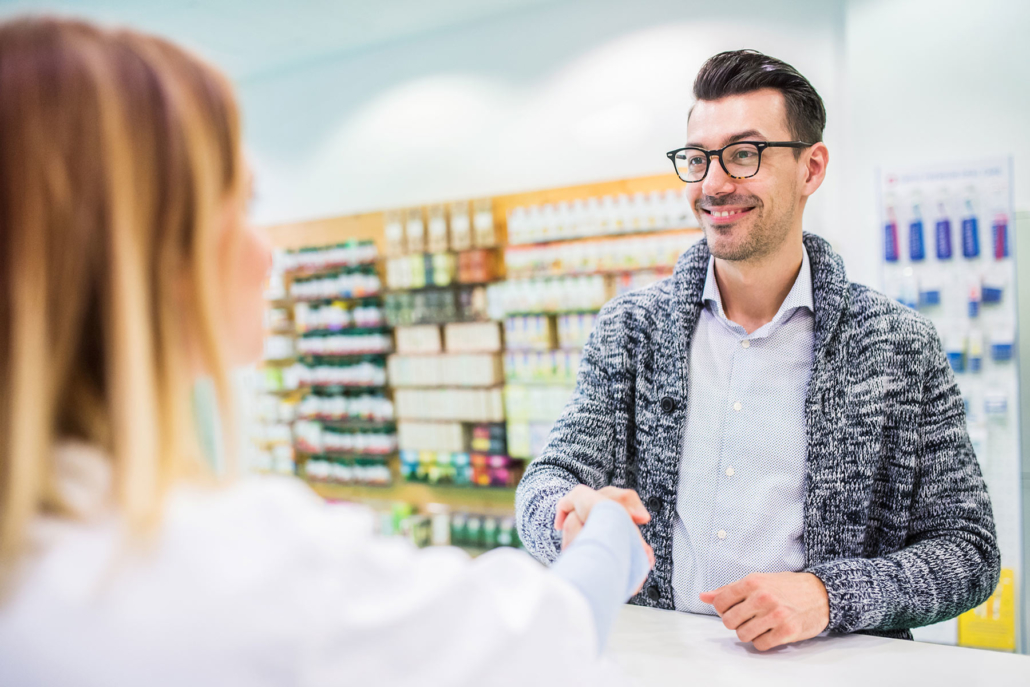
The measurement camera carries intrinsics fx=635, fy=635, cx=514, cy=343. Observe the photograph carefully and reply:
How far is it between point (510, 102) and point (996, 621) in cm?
467

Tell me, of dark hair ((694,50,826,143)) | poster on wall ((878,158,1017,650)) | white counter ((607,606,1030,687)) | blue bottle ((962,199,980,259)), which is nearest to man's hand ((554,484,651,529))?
white counter ((607,606,1030,687))

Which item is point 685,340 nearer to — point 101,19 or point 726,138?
point 726,138

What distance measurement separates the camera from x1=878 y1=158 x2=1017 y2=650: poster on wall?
10.9 ft

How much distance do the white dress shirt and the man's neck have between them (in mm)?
48

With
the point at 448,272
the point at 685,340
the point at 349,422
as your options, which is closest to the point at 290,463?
the point at 349,422

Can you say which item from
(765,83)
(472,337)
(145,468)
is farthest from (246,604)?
(472,337)

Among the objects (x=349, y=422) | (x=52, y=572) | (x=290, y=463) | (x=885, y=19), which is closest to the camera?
(x=52, y=572)

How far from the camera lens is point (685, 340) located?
168cm

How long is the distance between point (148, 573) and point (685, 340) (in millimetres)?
1401

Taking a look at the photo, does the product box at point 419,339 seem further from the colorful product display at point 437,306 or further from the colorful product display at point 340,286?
the colorful product display at point 340,286

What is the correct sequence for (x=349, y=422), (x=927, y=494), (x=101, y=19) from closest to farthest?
(x=101, y=19) < (x=927, y=494) < (x=349, y=422)

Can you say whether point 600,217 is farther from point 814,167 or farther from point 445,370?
point 814,167

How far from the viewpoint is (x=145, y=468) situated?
535 millimetres

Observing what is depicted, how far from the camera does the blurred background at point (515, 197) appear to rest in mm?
3494
